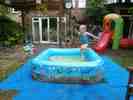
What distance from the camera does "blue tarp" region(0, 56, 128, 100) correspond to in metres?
6.68

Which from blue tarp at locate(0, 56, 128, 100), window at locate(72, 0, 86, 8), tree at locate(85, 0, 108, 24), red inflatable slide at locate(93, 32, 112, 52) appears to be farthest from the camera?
window at locate(72, 0, 86, 8)

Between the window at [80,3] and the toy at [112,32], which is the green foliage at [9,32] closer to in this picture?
the window at [80,3]

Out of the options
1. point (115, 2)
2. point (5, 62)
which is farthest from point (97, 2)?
point (5, 62)

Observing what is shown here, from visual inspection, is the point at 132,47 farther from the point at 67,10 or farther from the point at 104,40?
the point at 67,10

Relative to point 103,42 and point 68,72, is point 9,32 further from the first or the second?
point 68,72

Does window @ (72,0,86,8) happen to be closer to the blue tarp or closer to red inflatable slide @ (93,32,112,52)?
red inflatable slide @ (93,32,112,52)

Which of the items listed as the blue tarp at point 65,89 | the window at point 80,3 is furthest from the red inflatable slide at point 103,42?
the blue tarp at point 65,89

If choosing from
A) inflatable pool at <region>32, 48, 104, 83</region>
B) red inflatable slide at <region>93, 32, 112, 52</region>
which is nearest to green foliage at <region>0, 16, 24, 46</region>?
red inflatable slide at <region>93, 32, 112, 52</region>

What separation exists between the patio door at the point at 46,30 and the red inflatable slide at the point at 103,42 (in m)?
4.50

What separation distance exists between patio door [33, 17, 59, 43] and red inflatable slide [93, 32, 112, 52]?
14.8 ft

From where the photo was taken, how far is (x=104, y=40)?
50.8 feet

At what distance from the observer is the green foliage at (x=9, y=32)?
16328 millimetres

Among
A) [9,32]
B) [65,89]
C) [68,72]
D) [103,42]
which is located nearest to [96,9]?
[103,42]

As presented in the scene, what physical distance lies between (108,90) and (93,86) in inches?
24.7
